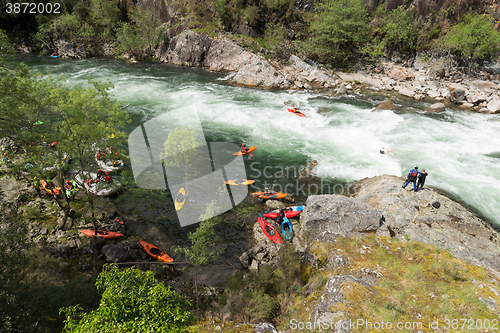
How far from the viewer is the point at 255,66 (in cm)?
4344

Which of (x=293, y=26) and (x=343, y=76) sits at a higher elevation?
(x=293, y=26)

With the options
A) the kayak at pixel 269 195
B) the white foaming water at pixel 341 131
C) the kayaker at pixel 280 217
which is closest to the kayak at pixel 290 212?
the kayaker at pixel 280 217

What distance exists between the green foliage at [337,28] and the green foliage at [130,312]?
168 ft

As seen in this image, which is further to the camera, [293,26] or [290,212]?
[293,26]

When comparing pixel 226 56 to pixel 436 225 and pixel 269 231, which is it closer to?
pixel 269 231

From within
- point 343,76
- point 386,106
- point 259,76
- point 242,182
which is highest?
point 259,76

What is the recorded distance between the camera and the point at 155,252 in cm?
1425

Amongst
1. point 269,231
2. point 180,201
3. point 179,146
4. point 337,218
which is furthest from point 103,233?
point 337,218

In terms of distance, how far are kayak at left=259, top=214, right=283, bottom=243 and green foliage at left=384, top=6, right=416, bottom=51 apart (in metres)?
52.4

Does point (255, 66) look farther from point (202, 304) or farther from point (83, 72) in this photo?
point (202, 304)

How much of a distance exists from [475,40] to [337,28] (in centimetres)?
2320

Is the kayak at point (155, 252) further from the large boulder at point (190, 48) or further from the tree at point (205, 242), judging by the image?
the large boulder at point (190, 48)

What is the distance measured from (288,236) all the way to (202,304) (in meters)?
6.74

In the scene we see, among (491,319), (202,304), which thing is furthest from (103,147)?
(491,319)
